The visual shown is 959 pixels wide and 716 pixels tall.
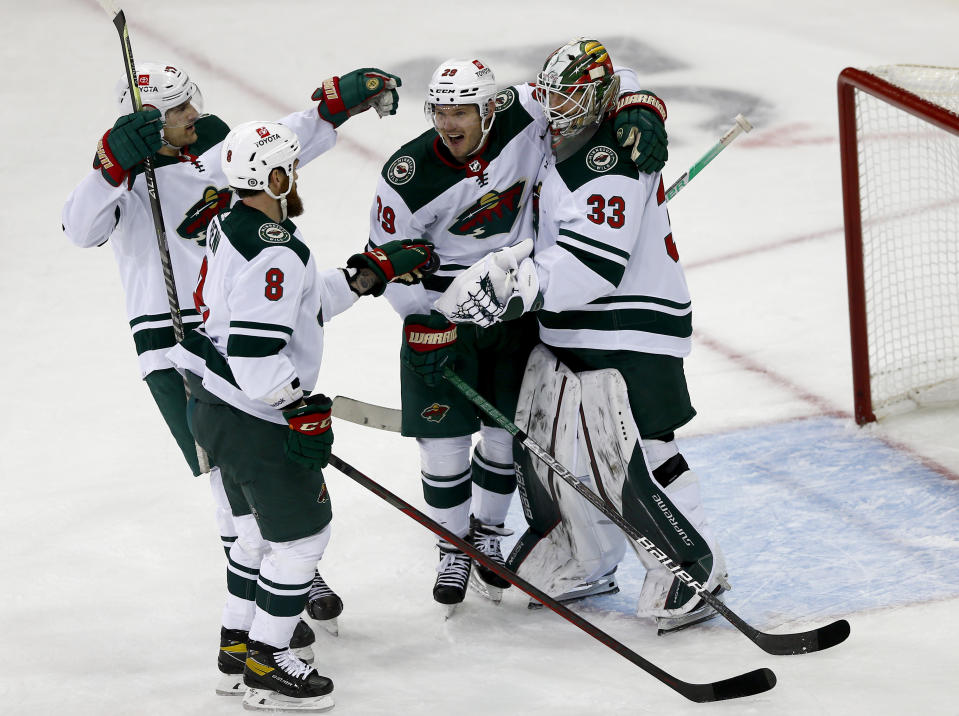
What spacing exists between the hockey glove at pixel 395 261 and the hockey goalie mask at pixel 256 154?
0.28 m

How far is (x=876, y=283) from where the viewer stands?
510 cm

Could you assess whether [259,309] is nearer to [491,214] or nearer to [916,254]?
[491,214]

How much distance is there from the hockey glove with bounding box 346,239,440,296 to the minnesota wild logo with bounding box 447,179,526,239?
0.67ft

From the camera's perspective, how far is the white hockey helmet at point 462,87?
3076 millimetres

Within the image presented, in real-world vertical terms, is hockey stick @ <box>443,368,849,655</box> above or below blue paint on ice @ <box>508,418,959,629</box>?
above

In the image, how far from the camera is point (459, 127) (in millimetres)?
3139

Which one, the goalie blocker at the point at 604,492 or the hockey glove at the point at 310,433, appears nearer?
the hockey glove at the point at 310,433

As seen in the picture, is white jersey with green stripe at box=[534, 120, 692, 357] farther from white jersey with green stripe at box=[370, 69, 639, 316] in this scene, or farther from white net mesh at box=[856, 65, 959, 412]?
white net mesh at box=[856, 65, 959, 412]

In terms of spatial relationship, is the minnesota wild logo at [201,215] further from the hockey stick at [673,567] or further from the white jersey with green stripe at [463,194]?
the hockey stick at [673,567]

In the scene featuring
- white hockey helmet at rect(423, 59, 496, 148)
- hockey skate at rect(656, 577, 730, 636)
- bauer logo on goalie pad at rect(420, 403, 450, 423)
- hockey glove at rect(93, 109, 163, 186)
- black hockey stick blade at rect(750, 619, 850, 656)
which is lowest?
hockey skate at rect(656, 577, 730, 636)

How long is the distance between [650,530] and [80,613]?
152 cm

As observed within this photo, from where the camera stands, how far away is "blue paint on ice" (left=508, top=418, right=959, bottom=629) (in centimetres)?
341

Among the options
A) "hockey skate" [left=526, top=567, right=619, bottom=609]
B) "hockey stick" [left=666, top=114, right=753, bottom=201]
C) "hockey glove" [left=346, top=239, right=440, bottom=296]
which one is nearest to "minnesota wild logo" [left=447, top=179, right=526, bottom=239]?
"hockey glove" [left=346, top=239, right=440, bottom=296]

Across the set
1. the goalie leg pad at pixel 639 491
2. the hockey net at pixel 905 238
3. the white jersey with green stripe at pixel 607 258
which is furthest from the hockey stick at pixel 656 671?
the hockey net at pixel 905 238
